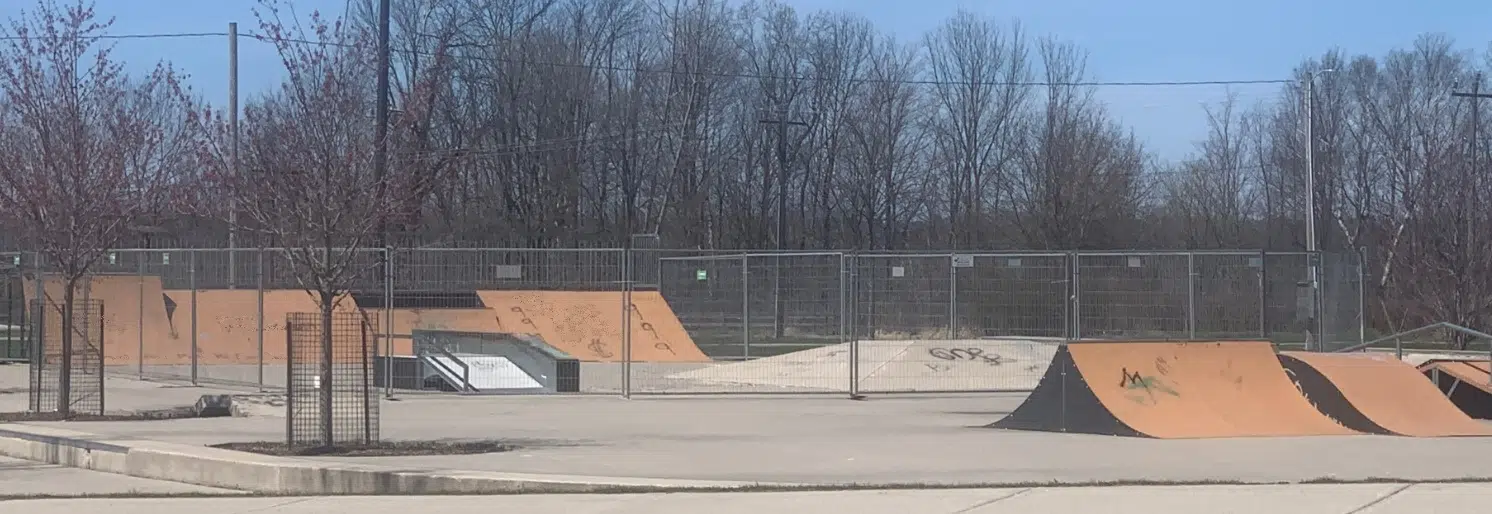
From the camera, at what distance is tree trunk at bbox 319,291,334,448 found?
12992mm

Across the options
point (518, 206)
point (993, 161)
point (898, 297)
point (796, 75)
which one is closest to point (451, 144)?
point (518, 206)

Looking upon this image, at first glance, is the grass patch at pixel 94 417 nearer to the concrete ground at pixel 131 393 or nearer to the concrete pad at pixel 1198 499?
the concrete ground at pixel 131 393

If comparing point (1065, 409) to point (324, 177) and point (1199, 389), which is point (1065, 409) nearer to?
point (1199, 389)

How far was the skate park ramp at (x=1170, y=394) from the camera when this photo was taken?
15328 mm

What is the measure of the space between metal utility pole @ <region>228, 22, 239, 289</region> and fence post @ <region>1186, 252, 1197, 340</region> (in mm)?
14224

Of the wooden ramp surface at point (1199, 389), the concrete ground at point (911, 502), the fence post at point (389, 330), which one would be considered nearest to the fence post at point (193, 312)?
the fence post at point (389, 330)

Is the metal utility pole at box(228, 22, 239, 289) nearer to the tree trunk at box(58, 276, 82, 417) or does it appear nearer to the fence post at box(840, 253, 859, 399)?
the tree trunk at box(58, 276, 82, 417)

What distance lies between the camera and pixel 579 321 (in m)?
26.9

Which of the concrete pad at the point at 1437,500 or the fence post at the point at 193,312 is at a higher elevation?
Answer: the fence post at the point at 193,312

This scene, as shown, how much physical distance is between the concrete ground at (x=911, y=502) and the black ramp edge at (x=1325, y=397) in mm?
4787

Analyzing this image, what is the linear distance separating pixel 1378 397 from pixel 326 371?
36.2ft

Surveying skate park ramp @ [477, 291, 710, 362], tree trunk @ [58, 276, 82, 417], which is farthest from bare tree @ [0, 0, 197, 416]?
skate park ramp @ [477, 291, 710, 362]

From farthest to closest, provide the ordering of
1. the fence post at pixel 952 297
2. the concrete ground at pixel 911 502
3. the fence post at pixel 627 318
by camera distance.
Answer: the fence post at pixel 952 297 → the fence post at pixel 627 318 → the concrete ground at pixel 911 502

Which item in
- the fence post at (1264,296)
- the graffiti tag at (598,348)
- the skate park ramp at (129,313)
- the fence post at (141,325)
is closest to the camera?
the fence post at (1264,296)
